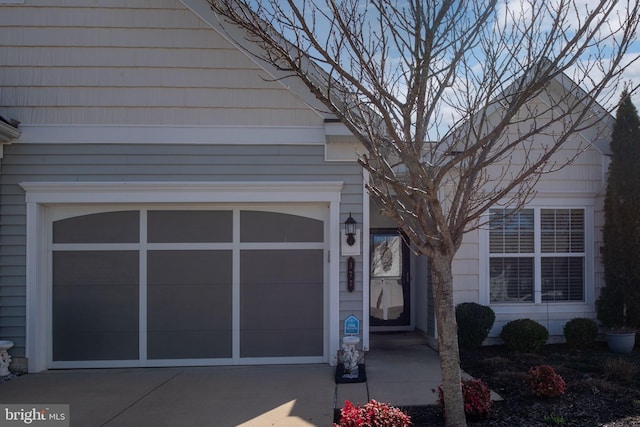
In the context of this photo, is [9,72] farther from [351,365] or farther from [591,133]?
[591,133]

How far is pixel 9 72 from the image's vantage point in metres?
7.88

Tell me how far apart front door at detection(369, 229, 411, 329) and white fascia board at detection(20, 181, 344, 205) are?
3.05 meters

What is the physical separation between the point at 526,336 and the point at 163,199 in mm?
5903

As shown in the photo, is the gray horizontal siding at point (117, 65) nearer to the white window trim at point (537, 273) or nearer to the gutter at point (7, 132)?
the gutter at point (7, 132)

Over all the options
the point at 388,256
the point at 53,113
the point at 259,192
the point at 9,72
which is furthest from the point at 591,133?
the point at 9,72

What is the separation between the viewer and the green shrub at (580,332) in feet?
28.4

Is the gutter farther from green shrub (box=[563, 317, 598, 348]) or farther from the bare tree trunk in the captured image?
green shrub (box=[563, 317, 598, 348])

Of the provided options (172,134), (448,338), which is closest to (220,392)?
(448,338)

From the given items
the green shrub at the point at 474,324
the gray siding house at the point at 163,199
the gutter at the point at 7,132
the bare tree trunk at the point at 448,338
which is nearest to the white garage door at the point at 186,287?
the gray siding house at the point at 163,199

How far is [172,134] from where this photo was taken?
7914 millimetres

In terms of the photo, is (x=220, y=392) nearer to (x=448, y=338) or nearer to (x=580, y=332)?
(x=448, y=338)

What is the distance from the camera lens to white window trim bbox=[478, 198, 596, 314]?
29.5 ft

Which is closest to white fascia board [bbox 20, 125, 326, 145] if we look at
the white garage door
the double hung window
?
the white garage door

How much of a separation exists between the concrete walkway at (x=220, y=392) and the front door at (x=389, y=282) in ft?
7.44
